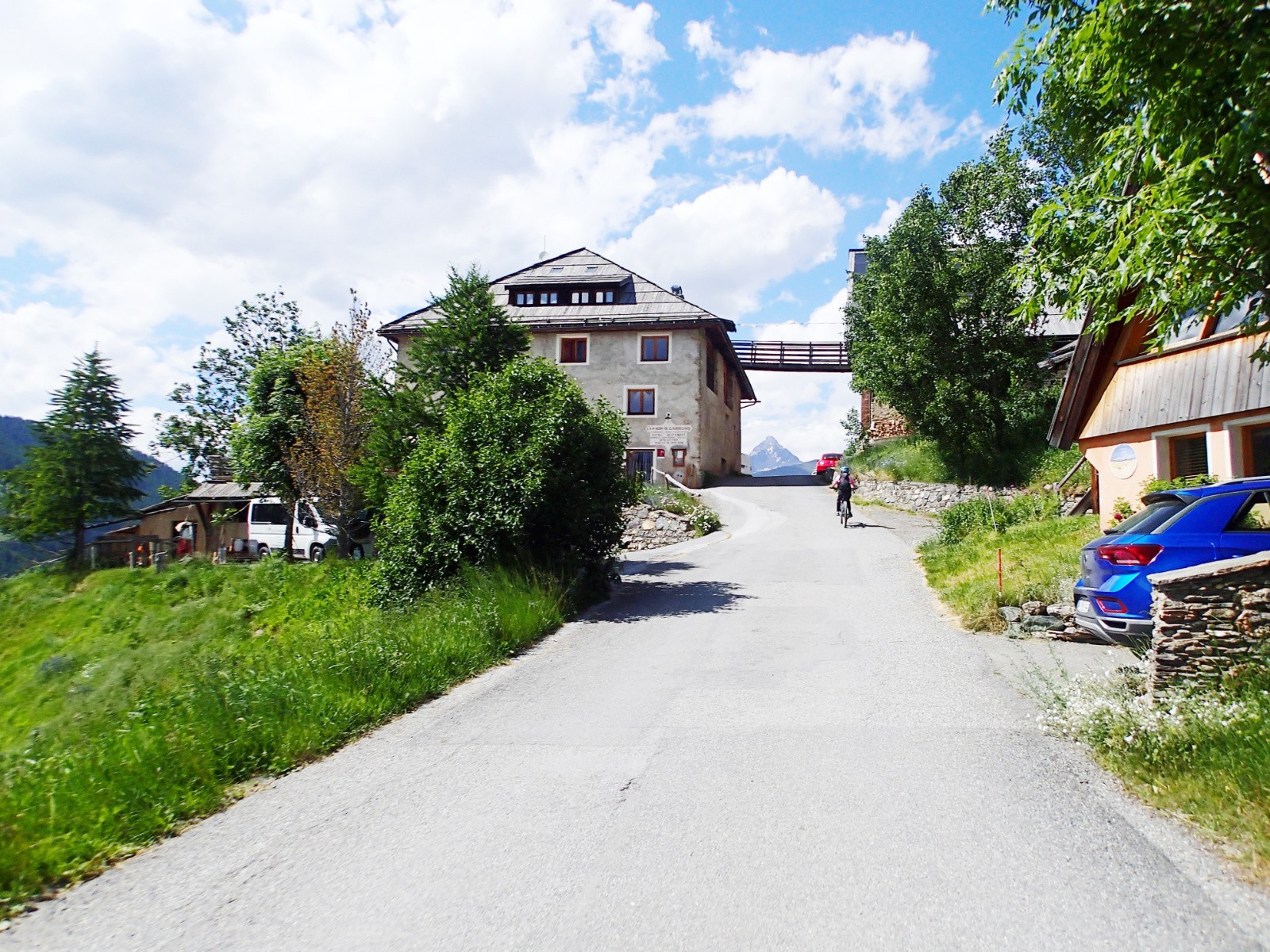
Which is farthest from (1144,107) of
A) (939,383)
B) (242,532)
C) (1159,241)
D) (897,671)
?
(242,532)

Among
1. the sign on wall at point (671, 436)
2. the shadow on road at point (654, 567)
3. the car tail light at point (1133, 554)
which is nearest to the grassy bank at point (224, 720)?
the shadow on road at point (654, 567)

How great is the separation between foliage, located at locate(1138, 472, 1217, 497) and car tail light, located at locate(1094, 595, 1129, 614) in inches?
227

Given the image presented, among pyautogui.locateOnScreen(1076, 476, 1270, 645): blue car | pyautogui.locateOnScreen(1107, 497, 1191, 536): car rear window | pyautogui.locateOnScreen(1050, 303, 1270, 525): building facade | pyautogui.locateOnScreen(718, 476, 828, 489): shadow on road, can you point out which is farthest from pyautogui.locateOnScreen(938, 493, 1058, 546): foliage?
pyautogui.locateOnScreen(718, 476, 828, 489): shadow on road

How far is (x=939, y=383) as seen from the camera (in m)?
26.6

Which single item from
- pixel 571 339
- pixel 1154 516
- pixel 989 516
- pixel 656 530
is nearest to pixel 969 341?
pixel 989 516

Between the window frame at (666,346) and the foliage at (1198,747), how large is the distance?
3134cm

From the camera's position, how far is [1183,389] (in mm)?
13641

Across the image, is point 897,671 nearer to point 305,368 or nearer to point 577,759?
point 577,759

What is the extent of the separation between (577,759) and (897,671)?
3.96 metres

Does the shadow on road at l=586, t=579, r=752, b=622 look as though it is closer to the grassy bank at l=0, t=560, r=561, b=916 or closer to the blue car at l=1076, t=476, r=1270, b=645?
the grassy bank at l=0, t=560, r=561, b=916

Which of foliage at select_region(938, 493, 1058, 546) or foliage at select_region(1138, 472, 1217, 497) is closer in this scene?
foliage at select_region(1138, 472, 1217, 497)

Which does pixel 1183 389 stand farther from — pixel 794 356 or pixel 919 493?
pixel 794 356

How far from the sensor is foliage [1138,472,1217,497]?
12.7 metres

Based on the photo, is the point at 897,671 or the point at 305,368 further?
the point at 305,368
